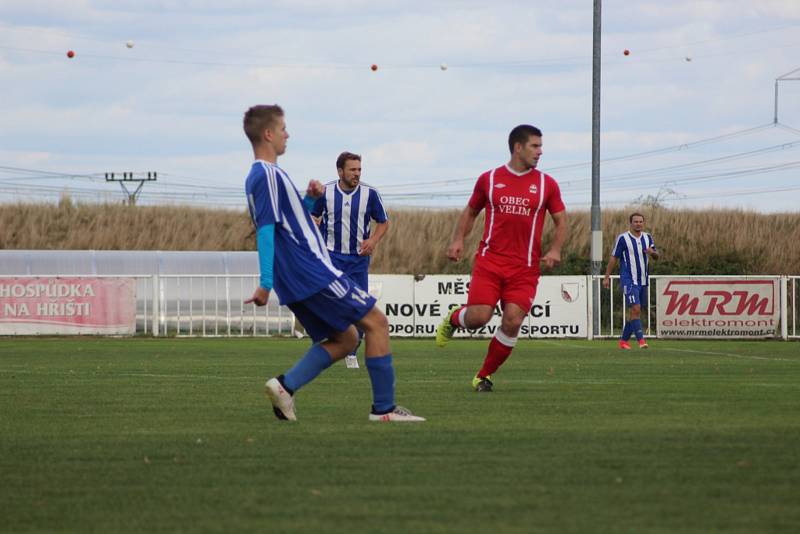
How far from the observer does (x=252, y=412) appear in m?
8.54

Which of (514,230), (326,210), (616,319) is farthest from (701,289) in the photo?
Answer: (514,230)

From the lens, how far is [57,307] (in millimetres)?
25391

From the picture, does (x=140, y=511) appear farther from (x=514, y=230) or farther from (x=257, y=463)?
(x=514, y=230)

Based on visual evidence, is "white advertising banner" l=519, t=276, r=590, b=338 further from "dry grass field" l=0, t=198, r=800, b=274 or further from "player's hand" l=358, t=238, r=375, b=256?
"dry grass field" l=0, t=198, r=800, b=274

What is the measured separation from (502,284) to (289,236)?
3297mm

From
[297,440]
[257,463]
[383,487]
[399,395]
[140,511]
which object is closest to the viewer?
[140,511]

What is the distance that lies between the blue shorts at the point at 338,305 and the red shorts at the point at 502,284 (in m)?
2.77

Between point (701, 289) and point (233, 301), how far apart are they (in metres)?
9.55

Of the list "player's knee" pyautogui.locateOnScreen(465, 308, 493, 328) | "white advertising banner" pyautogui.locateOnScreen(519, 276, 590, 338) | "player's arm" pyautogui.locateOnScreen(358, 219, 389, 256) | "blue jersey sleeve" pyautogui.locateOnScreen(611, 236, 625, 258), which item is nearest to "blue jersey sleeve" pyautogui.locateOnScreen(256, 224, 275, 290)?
"player's knee" pyautogui.locateOnScreen(465, 308, 493, 328)

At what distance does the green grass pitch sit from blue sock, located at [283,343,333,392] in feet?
0.78

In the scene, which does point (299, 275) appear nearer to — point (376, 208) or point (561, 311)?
point (376, 208)

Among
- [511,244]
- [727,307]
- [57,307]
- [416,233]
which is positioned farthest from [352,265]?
[416,233]

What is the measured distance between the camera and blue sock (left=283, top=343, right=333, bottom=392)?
25.7 feet

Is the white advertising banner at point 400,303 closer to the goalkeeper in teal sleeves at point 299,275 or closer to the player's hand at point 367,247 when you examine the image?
the player's hand at point 367,247
